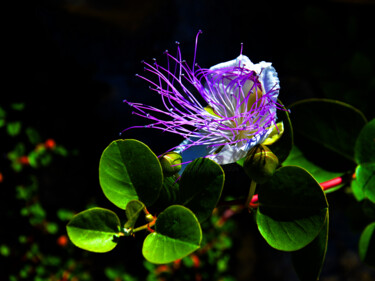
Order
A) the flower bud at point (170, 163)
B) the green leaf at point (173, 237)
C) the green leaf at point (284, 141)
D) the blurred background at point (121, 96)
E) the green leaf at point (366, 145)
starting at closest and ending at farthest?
the green leaf at point (173, 237) → the flower bud at point (170, 163) → the green leaf at point (284, 141) → the green leaf at point (366, 145) → the blurred background at point (121, 96)

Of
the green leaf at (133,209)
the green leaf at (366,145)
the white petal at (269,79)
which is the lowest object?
the green leaf at (366,145)

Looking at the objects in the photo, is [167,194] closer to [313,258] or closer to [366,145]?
[313,258]

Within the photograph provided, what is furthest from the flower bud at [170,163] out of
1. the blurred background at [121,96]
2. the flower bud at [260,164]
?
the blurred background at [121,96]

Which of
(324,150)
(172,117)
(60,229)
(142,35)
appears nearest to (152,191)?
(172,117)

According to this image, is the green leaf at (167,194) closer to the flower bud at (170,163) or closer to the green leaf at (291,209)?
the flower bud at (170,163)

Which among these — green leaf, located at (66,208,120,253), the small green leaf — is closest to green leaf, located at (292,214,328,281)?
green leaf, located at (66,208,120,253)

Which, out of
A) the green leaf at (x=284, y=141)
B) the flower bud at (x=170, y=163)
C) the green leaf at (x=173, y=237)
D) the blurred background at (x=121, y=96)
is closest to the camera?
the green leaf at (x=173, y=237)

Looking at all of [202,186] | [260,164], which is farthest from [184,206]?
[260,164]

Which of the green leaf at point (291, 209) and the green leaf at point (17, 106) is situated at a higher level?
the green leaf at point (291, 209)

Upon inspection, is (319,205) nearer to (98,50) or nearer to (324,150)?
(324,150)
